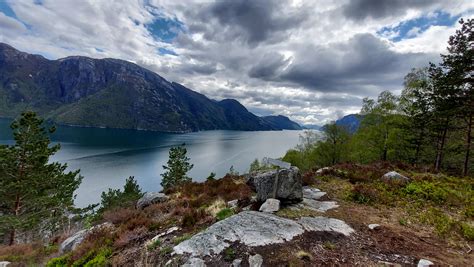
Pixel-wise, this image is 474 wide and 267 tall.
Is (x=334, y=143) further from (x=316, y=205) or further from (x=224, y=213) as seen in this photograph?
(x=224, y=213)

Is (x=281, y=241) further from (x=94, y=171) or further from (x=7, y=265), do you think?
(x=94, y=171)

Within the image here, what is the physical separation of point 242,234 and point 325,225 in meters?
2.73

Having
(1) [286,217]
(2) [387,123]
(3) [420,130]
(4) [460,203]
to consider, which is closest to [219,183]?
(1) [286,217]

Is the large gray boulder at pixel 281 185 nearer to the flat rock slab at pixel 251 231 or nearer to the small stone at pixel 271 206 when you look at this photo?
the small stone at pixel 271 206

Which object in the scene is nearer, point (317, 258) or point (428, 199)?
point (317, 258)

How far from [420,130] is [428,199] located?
1931cm

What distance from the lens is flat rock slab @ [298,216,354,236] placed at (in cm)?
712

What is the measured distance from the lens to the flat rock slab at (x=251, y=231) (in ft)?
19.7

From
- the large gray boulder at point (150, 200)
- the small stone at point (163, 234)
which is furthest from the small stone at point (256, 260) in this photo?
the large gray boulder at point (150, 200)

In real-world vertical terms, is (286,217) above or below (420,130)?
below

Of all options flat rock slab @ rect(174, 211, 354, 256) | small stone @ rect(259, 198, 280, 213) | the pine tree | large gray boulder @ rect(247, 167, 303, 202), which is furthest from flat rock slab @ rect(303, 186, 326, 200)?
the pine tree

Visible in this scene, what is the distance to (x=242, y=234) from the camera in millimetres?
6395

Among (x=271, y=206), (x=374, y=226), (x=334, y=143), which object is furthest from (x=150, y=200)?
(x=334, y=143)

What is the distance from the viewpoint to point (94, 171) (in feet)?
Answer: 266
